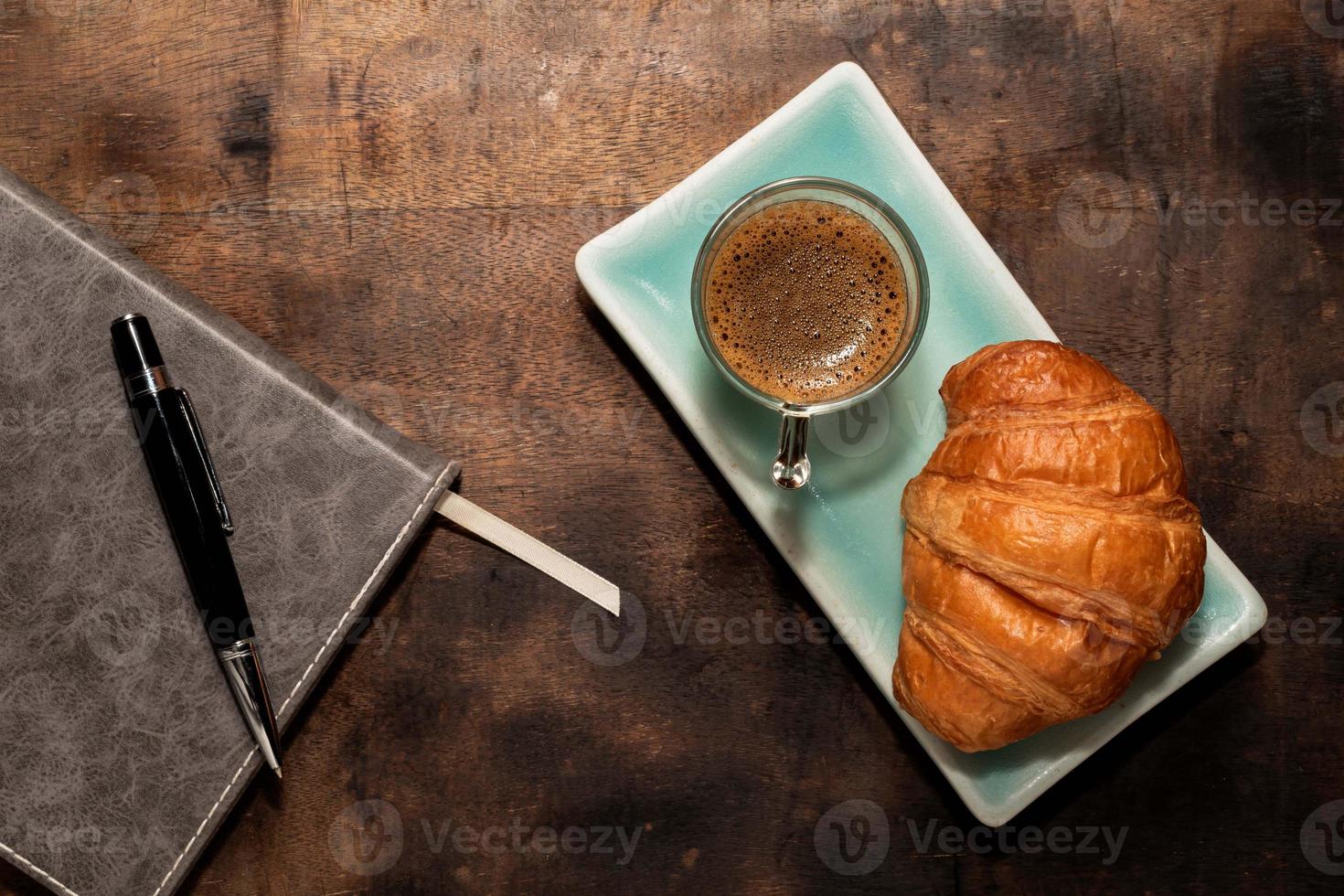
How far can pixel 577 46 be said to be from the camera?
1.66m

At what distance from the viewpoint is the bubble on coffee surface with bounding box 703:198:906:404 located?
4.97 ft

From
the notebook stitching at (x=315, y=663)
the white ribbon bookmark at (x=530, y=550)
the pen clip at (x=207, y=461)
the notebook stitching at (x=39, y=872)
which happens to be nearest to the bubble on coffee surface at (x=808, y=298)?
the white ribbon bookmark at (x=530, y=550)

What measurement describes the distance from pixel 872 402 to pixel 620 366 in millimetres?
464

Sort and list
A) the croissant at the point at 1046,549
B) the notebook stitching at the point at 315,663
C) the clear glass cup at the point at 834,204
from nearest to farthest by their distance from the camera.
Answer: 1. the croissant at the point at 1046,549
2. the clear glass cup at the point at 834,204
3. the notebook stitching at the point at 315,663

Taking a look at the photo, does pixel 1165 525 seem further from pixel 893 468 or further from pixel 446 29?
pixel 446 29

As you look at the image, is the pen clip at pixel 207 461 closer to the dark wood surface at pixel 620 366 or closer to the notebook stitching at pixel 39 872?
the dark wood surface at pixel 620 366

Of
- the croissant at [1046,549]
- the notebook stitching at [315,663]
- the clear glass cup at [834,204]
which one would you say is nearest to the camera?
Answer: the croissant at [1046,549]

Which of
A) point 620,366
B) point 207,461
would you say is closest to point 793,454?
point 620,366

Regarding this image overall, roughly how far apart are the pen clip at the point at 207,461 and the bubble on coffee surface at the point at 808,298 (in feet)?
2.91

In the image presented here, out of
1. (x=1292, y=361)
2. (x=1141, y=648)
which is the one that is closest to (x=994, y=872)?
(x=1141, y=648)

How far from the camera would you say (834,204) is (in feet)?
5.01

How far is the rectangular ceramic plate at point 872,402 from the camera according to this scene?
1.58m

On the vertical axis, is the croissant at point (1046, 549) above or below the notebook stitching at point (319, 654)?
above

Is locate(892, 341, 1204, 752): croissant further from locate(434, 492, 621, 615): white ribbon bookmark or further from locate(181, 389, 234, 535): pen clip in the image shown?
locate(181, 389, 234, 535): pen clip
